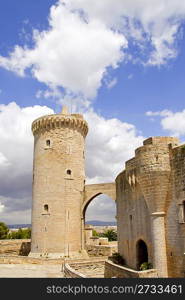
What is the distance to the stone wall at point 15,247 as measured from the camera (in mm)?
29828

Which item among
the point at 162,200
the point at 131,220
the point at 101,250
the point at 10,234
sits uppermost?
the point at 162,200

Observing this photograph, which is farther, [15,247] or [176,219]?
[15,247]

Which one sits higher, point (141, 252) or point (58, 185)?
point (58, 185)

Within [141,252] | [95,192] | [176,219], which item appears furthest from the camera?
[95,192]

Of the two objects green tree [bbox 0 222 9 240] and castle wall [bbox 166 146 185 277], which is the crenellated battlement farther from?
green tree [bbox 0 222 9 240]

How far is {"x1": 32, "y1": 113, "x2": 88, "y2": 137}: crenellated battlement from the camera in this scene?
2744 centimetres

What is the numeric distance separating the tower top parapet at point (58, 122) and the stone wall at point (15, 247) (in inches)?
463

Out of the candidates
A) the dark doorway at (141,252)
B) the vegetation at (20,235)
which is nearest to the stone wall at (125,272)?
the dark doorway at (141,252)

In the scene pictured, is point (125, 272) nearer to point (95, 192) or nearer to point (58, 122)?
point (95, 192)

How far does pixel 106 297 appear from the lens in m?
8.30

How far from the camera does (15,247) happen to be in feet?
99.5

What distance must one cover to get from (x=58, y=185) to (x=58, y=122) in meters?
5.91

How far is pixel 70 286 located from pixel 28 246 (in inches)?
912

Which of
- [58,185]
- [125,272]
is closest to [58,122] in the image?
[58,185]
